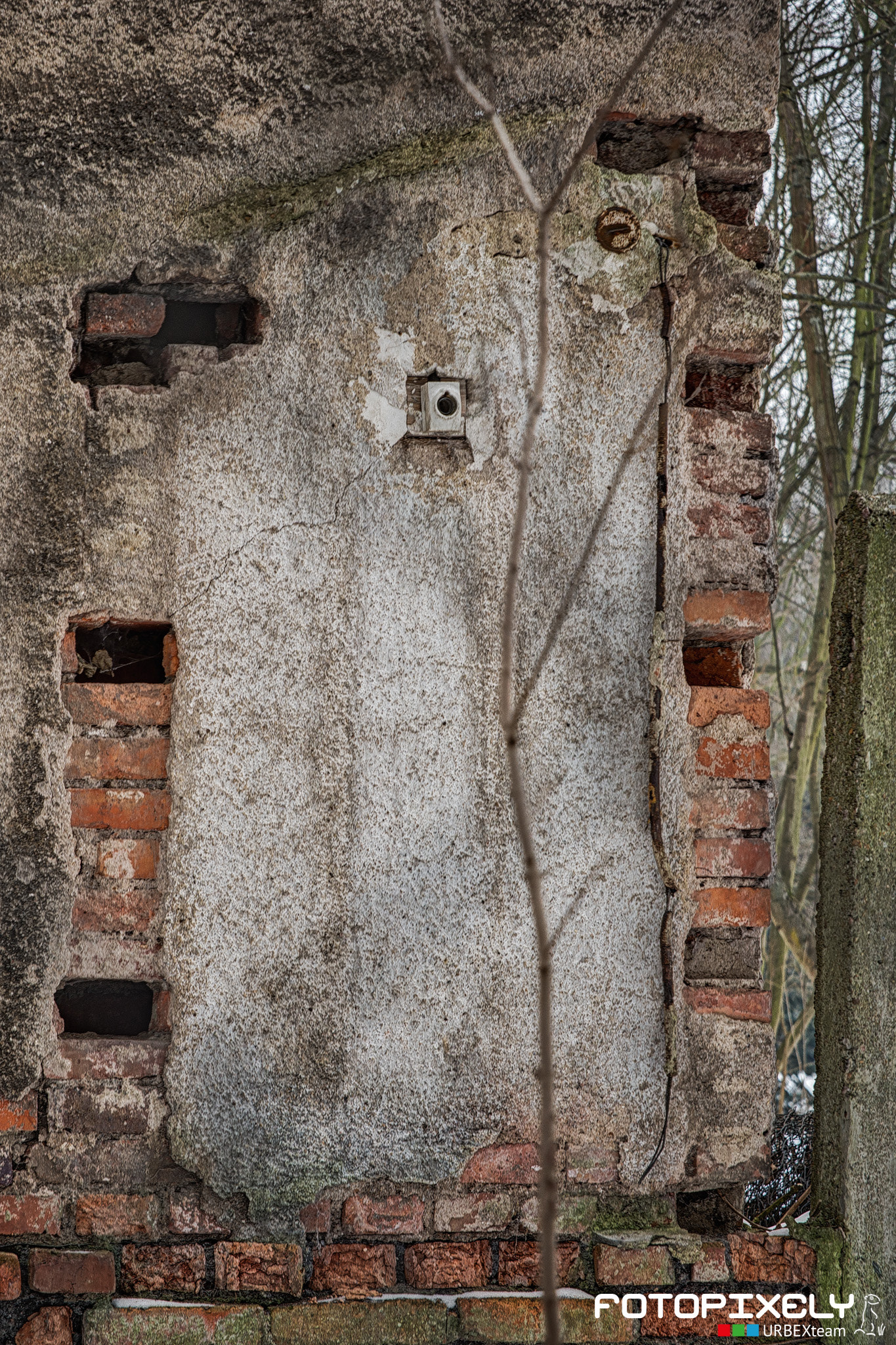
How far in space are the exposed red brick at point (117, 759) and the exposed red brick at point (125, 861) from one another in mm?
114

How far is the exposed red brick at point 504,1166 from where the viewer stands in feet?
5.62

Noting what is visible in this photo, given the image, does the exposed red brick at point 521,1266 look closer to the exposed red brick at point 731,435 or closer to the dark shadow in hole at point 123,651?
the dark shadow in hole at point 123,651

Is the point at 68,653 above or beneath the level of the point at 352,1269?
above

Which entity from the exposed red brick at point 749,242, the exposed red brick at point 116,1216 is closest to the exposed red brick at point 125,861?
the exposed red brick at point 116,1216

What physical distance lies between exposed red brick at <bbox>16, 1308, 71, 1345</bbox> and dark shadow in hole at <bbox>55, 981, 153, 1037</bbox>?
0.45 m

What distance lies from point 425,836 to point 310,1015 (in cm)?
36

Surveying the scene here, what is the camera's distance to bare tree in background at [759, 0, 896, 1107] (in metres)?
3.31

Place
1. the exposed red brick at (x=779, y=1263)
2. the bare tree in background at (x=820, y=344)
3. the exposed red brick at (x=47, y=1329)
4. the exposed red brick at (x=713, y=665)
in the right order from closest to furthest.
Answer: the exposed red brick at (x=47, y=1329) < the exposed red brick at (x=779, y=1263) < the exposed red brick at (x=713, y=665) < the bare tree in background at (x=820, y=344)

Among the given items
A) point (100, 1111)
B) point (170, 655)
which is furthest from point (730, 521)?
point (100, 1111)

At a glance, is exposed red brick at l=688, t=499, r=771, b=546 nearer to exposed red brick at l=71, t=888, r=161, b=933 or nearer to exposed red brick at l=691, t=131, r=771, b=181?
→ exposed red brick at l=691, t=131, r=771, b=181

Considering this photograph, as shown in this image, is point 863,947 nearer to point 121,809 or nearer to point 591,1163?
point 591,1163

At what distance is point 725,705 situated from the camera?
5.97 feet

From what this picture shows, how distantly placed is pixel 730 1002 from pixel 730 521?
2.86 ft

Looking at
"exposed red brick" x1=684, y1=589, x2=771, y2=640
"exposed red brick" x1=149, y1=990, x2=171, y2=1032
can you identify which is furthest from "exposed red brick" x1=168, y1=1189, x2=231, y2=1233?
"exposed red brick" x1=684, y1=589, x2=771, y2=640
